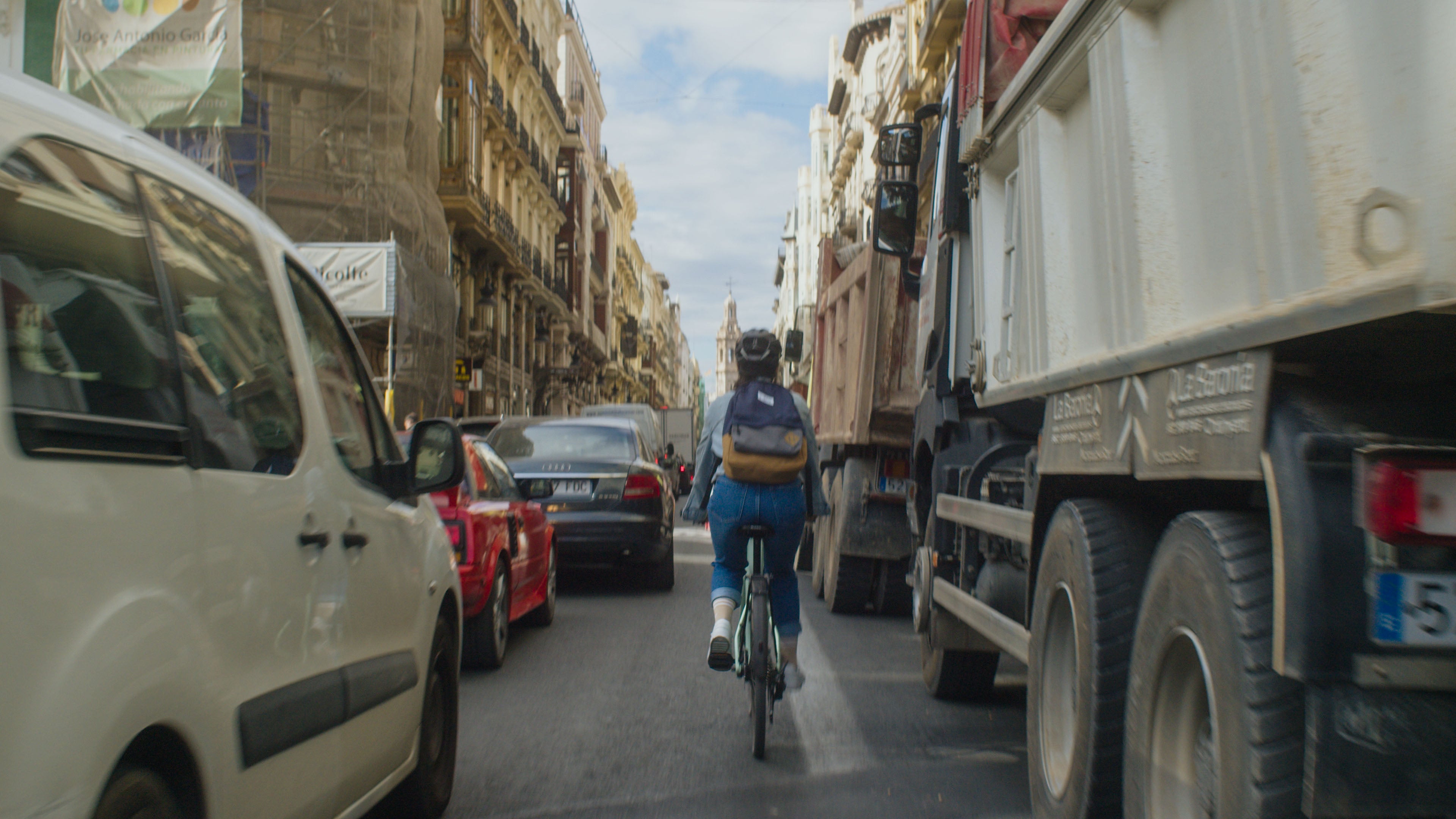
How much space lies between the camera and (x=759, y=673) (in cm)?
561

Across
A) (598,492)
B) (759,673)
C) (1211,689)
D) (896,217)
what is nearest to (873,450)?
(598,492)

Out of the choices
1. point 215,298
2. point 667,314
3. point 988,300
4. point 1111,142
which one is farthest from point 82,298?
point 667,314

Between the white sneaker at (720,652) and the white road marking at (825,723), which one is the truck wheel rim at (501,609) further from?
the white sneaker at (720,652)

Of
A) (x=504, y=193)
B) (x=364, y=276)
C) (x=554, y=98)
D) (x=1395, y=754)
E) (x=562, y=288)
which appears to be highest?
(x=554, y=98)

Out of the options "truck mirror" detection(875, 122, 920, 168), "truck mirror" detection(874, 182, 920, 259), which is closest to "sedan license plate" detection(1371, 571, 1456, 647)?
"truck mirror" detection(875, 122, 920, 168)

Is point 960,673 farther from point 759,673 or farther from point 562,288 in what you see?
point 562,288

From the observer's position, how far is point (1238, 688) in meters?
2.59

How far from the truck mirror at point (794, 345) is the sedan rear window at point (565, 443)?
1.70 meters

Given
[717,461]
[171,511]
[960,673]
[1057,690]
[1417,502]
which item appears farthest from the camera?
[960,673]

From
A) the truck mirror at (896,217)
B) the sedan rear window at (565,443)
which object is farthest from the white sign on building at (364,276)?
the truck mirror at (896,217)

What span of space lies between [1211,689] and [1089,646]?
925 mm

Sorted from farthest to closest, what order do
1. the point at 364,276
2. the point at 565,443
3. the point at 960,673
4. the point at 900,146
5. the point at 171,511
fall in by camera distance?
1. the point at 364,276
2. the point at 565,443
3. the point at 900,146
4. the point at 960,673
5. the point at 171,511

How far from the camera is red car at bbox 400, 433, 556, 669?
747 centimetres

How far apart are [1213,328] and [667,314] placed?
140m
